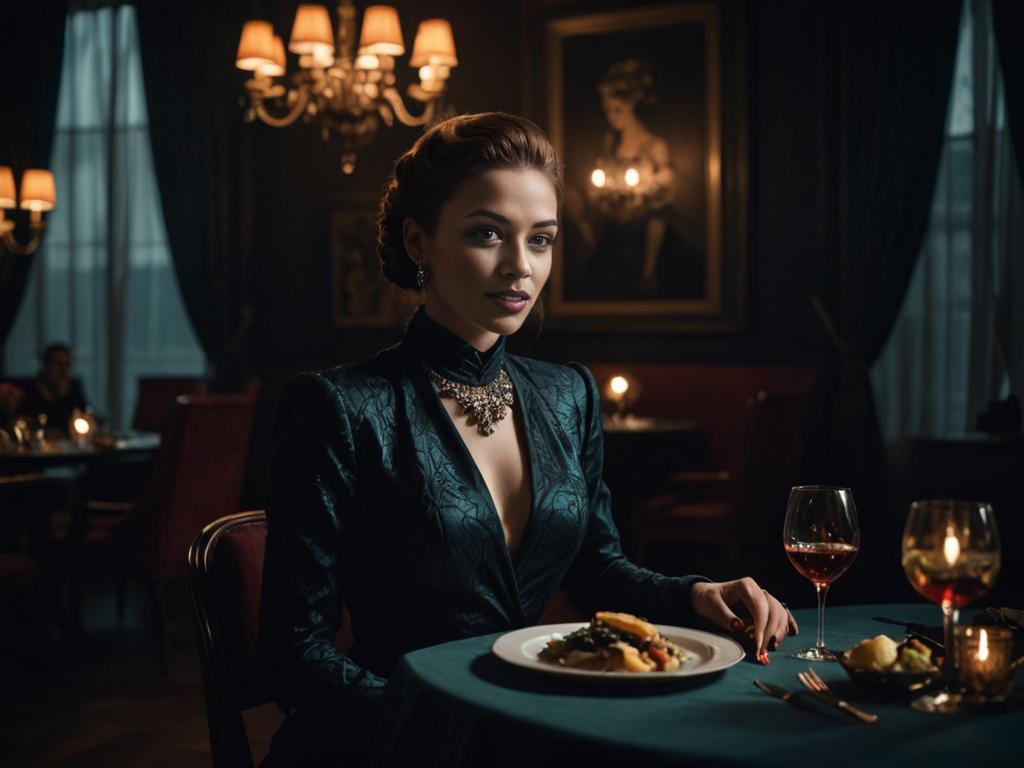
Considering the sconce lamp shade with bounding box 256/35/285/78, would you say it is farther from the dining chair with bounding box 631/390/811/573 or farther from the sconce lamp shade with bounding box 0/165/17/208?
the dining chair with bounding box 631/390/811/573

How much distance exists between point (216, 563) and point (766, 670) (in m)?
0.78

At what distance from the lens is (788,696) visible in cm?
113

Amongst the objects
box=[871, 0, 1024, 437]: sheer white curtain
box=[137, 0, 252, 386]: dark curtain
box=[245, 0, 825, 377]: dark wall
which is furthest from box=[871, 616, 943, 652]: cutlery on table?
box=[137, 0, 252, 386]: dark curtain

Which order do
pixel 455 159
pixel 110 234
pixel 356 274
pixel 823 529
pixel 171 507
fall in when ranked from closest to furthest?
pixel 823 529, pixel 455 159, pixel 171 507, pixel 356 274, pixel 110 234

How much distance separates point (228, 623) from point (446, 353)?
0.47 meters

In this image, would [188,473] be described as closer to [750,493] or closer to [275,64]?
[275,64]

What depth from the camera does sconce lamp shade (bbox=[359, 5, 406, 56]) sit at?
15.3 ft

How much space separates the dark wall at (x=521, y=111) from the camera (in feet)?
19.4

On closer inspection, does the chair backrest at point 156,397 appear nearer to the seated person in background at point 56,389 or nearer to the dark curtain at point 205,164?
the dark curtain at point 205,164

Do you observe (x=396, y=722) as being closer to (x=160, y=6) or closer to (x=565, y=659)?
(x=565, y=659)

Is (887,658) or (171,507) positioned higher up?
(887,658)

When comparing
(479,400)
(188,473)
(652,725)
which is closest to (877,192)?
(188,473)

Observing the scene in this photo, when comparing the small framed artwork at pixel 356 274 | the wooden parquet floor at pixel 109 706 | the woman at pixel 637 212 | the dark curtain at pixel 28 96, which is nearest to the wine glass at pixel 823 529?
the wooden parquet floor at pixel 109 706

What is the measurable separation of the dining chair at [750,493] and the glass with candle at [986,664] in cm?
350
